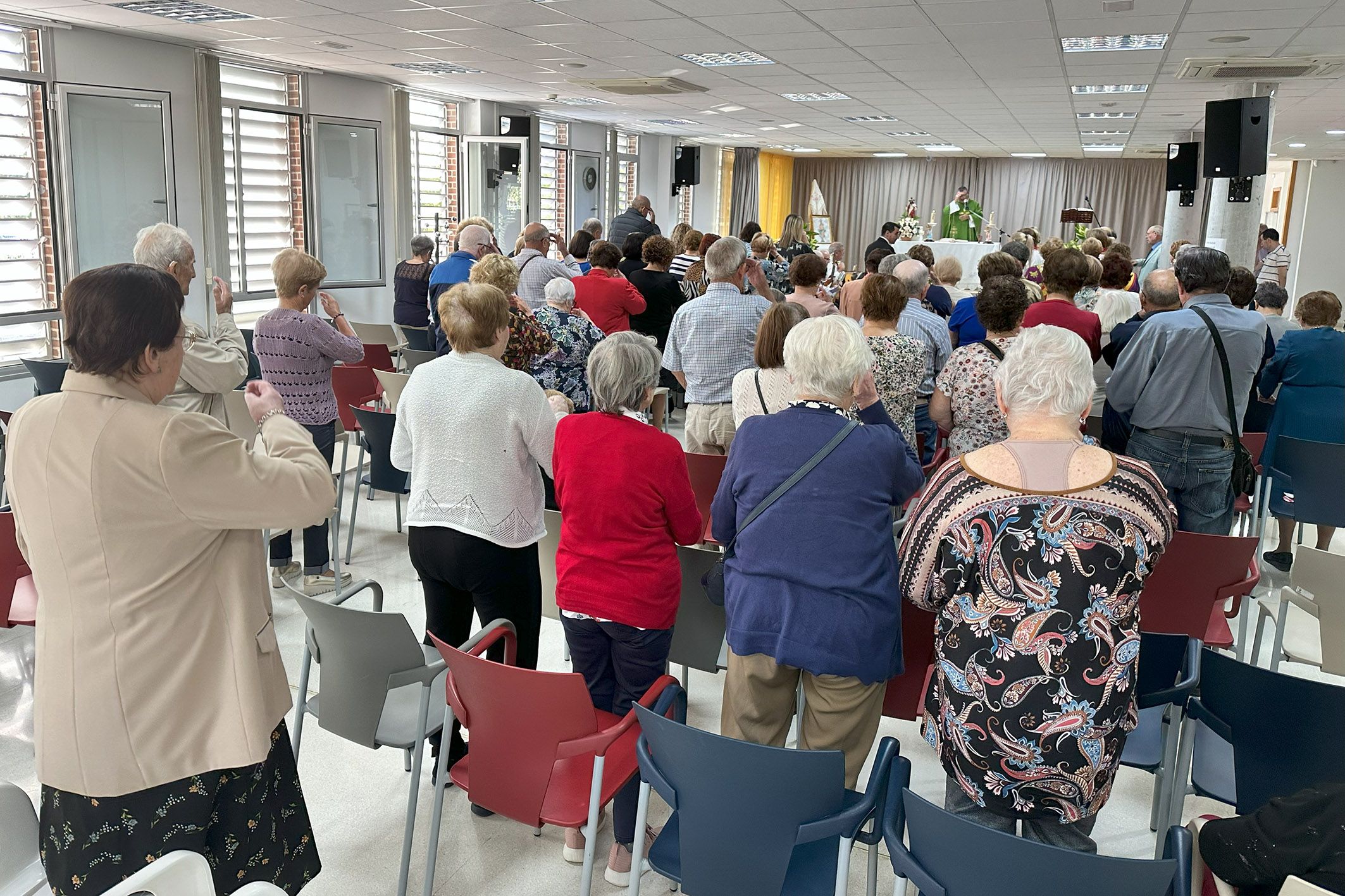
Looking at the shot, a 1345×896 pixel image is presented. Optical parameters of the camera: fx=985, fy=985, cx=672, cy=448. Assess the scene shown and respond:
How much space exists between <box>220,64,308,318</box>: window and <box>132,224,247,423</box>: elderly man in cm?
618

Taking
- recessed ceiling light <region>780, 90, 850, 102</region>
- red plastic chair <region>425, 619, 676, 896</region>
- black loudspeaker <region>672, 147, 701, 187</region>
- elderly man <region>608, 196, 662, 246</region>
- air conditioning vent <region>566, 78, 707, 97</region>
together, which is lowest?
red plastic chair <region>425, 619, 676, 896</region>

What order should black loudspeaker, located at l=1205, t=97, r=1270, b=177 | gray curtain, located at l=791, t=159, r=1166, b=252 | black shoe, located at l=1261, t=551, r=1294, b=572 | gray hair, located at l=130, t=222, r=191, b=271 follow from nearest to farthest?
gray hair, located at l=130, t=222, r=191, b=271 < black shoe, located at l=1261, t=551, r=1294, b=572 < black loudspeaker, located at l=1205, t=97, r=1270, b=177 < gray curtain, located at l=791, t=159, r=1166, b=252

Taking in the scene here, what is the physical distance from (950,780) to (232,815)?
141 cm

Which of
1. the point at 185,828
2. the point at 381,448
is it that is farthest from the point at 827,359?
the point at 381,448

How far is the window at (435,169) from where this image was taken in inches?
487

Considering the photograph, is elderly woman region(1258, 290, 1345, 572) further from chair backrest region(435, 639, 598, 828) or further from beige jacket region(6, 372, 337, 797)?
beige jacket region(6, 372, 337, 797)

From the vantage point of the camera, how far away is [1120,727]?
73.0 inches

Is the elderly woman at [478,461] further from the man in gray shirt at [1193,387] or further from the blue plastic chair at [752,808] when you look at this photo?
the man in gray shirt at [1193,387]

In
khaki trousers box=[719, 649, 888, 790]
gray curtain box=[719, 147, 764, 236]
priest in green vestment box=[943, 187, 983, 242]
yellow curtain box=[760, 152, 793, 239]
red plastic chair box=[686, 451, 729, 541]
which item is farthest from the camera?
yellow curtain box=[760, 152, 793, 239]

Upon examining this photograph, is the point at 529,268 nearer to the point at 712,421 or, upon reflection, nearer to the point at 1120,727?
the point at 712,421

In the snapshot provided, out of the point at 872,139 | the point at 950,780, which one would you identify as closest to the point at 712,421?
the point at 950,780

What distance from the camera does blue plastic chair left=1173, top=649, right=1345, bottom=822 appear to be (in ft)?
6.72

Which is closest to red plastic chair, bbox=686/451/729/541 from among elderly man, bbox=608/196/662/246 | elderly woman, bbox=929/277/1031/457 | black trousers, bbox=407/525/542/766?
elderly woman, bbox=929/277/1031/457

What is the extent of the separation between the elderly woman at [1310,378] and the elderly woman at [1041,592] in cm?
328
